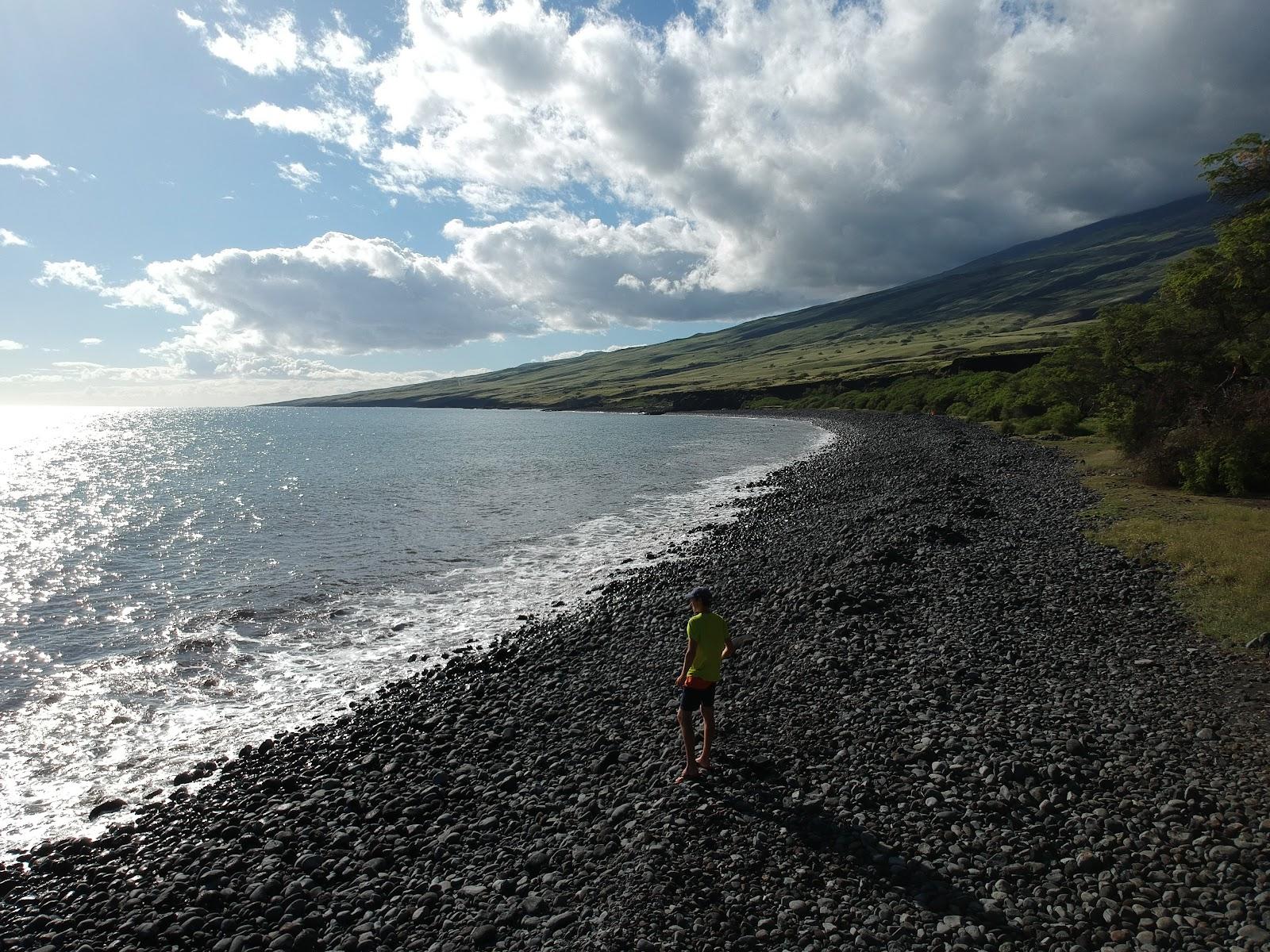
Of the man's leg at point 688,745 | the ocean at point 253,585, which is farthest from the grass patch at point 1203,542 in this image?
the ocean at point 253,585

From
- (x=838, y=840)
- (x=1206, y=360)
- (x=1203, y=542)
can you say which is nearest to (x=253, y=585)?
(x=838, y=840)

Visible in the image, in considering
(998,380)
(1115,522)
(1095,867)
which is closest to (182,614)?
(1095,867)

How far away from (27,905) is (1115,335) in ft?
180

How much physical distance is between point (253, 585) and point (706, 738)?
24162mm

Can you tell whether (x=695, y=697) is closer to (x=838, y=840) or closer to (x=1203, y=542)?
(x=838, y=840)

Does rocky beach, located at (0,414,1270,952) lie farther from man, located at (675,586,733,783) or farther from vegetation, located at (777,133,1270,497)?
vegetation, located at (777,133,1270,497)

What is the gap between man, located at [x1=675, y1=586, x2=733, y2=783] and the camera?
37.1 feet

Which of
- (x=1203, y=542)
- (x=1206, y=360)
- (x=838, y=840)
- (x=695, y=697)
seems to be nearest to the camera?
(x=838, y=840)

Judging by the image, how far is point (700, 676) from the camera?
11453 millimetres

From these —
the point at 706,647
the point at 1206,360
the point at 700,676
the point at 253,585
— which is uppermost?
the point at 1206,360

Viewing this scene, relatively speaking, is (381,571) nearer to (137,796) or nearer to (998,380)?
(137,796)

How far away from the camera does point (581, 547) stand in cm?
3394

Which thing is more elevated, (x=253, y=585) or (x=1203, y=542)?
(x=1203, y=542)

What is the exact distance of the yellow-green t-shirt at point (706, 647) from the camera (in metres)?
11.5
